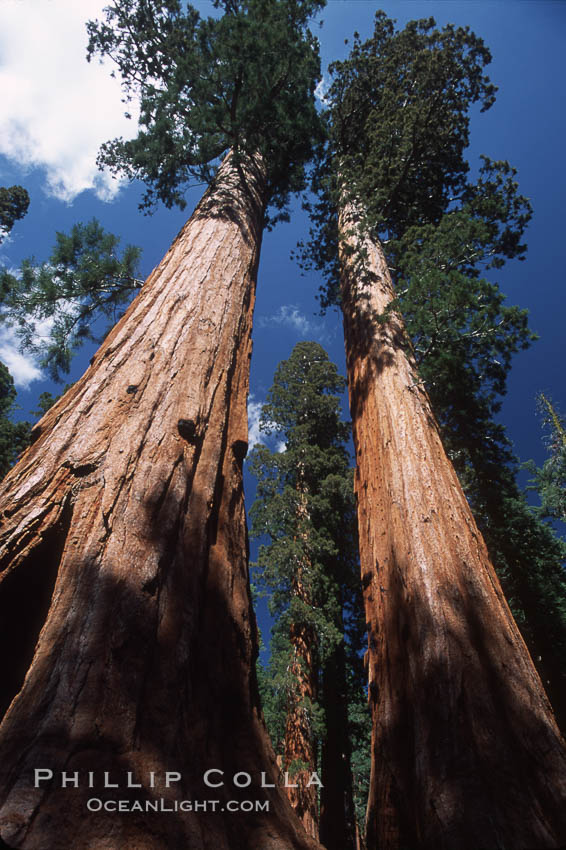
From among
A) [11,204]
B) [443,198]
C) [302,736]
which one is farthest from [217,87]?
[11,204]

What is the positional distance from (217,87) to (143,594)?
568 cm

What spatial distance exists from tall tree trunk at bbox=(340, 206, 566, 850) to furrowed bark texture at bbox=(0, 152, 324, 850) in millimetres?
664

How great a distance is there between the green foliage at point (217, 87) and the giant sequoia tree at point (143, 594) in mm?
3134

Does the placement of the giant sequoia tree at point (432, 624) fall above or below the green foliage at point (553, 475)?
below

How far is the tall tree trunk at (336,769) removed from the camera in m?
8.02

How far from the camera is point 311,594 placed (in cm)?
881

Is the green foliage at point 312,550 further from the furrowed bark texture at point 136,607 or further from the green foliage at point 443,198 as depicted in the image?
the furrowed bark texture at point 136,607

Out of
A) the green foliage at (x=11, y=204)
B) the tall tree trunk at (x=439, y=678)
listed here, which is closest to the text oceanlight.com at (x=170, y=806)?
the tall tree trunk at (x=439, y=678)

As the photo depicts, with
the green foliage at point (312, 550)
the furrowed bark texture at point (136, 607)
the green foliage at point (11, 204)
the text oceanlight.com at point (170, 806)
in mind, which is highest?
the green foliage at point (11, 204)

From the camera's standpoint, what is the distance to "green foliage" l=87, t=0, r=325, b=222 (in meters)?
4.71

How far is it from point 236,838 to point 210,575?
0.77 meters

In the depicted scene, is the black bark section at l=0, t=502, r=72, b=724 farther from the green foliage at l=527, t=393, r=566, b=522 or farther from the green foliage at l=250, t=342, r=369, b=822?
the green foliage at l=527, t=393, r=566, b=522

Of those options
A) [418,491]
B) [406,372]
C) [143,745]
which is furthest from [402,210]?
[143,745]

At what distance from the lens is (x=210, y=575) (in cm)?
162
